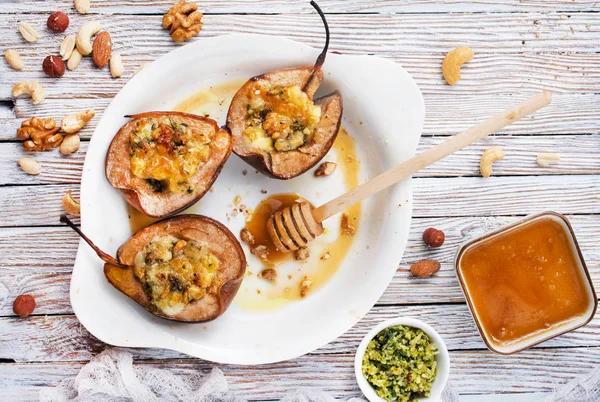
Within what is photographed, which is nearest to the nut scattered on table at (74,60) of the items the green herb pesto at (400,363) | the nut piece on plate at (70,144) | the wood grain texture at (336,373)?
the nut piece on plate at (70,144)

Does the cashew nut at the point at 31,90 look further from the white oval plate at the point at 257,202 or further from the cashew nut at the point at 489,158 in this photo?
the cashew nut at the point at 489,158

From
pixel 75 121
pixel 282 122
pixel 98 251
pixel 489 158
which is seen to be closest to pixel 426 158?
pixel 489 158

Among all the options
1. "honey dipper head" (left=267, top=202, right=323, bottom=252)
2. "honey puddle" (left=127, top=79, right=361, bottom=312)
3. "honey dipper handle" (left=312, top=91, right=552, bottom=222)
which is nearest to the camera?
"honey dipper handle" (left=312, top=91, right=552, bottom=222)

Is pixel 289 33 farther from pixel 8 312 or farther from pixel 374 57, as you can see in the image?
pixel 8 312

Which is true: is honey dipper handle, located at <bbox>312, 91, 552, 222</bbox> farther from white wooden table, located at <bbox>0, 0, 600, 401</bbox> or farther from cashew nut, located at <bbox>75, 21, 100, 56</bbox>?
cashew nut, located at <bbox>75, 21, 100, 56</bbox>

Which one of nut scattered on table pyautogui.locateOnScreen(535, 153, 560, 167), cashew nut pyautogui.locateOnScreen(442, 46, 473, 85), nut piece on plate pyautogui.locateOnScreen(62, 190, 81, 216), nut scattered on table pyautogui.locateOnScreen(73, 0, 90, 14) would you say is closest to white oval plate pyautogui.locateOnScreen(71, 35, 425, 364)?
nut piece on plate pyautogui.locateOnScreen(62, 190, 81, 216)

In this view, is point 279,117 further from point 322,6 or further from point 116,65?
point 116,65
